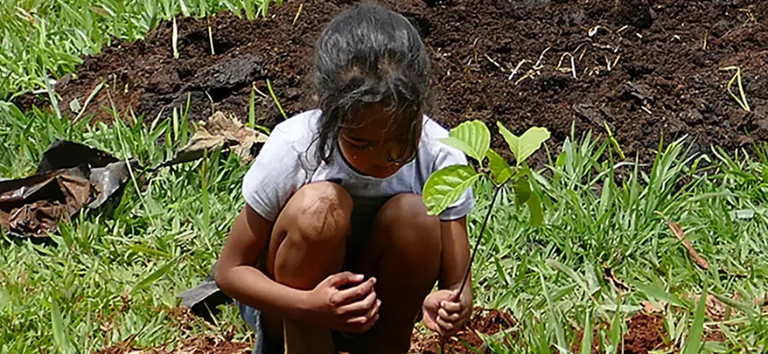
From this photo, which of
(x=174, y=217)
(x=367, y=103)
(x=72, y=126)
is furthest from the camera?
(x=72, y=126)

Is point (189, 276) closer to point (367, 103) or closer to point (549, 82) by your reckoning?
point (367, 103)

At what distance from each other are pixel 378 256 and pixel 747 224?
1317 millimetres

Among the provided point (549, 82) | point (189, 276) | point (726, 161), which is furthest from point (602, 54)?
point (189, 276)

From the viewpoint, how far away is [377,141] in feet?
7.21

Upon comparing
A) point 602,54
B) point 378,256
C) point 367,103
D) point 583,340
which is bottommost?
point 602,54

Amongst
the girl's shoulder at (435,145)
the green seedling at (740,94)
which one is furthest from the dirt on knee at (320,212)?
the green seedling at (740,94)

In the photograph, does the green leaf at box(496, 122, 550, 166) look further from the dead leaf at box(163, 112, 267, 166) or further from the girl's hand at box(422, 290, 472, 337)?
the dead leaf at box(163, 112, 267, 166)

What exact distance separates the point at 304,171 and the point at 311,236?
0.55 feet

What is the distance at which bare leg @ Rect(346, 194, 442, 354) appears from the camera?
2371 millimetres

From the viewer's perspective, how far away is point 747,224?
3.25 m

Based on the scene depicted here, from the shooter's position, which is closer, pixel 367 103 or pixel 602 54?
pixel 367 103

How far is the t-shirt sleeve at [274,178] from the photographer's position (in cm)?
240

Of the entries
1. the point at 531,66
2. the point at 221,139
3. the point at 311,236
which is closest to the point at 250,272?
the point at 311,236

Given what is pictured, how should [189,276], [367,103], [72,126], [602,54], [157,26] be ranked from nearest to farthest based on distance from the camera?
[367,103]
[189,276]
[72,126]
[602,54]
[157,26]
